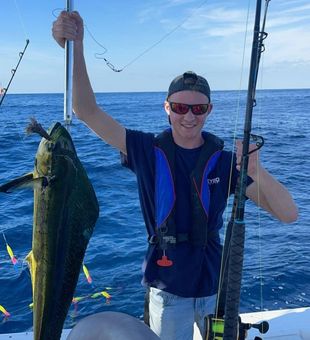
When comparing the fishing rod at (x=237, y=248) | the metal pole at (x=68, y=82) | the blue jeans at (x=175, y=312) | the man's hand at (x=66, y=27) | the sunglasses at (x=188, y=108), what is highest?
the man's hand at (x=66, y=27)

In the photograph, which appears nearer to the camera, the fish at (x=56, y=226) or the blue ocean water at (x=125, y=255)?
the fish at (x=56, y=226)

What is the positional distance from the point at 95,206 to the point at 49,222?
239mm

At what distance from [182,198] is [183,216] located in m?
0.14

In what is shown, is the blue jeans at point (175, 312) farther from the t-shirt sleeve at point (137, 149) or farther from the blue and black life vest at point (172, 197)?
the t-shirt sleeve at point (137, 149)

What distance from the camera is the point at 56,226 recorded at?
2162 millimetres

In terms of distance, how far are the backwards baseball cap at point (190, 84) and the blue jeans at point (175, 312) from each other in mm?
1526

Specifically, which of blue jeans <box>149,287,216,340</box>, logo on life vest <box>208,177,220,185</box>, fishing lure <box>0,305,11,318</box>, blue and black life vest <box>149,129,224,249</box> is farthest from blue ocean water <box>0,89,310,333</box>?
blue jeans <box>149,287,216,340</box>

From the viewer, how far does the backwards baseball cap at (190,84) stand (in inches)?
126

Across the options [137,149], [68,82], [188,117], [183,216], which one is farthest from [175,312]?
[68,82]

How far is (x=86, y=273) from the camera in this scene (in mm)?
7469

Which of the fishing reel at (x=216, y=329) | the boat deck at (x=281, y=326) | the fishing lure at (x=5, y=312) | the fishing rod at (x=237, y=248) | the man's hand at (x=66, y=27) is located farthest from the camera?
the fishing lure at (x=5, y=312)

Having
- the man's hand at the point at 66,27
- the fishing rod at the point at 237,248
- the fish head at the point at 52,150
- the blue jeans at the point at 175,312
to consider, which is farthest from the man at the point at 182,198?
the fish head at the point at 52,150

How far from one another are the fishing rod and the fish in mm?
1075

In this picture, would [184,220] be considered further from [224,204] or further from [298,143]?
[298,143]
